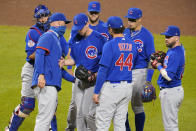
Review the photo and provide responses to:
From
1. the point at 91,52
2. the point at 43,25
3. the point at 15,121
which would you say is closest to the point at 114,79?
the point at 91,52

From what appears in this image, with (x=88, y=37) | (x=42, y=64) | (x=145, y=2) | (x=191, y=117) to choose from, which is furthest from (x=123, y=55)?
(x=145, y=2)

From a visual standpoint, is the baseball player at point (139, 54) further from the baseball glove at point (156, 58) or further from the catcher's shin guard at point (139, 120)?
the baseball glove at point (156, 58)

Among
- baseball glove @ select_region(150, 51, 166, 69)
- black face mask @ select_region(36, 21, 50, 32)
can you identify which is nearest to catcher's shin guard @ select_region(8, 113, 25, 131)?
black face mask @ select_region(36, 21, 50, 32)

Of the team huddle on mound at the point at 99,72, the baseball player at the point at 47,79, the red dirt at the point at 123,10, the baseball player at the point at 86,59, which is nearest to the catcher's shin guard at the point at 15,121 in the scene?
the team huddle on mound at the point at 99,72

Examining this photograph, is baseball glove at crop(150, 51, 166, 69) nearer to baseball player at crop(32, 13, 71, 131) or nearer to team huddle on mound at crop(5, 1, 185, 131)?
team huddle on mound at crop(5, 1, 185, 131)

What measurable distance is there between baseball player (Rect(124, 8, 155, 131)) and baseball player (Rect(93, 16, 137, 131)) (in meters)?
0.97

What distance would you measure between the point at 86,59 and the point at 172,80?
128cm

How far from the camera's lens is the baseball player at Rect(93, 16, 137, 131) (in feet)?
17.1

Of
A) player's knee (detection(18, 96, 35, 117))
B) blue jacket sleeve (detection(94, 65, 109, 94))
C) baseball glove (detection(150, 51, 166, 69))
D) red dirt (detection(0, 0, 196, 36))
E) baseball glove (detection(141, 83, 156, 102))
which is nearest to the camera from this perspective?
blue jacket sleeve (detection(94, 65, 109, 94))

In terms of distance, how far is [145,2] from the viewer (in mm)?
16750

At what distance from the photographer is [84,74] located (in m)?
5.52

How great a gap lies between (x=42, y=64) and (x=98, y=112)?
1003 millimetres

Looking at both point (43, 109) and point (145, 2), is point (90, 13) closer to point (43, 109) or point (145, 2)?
point (43, 109)

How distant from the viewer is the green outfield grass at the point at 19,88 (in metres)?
7.32
